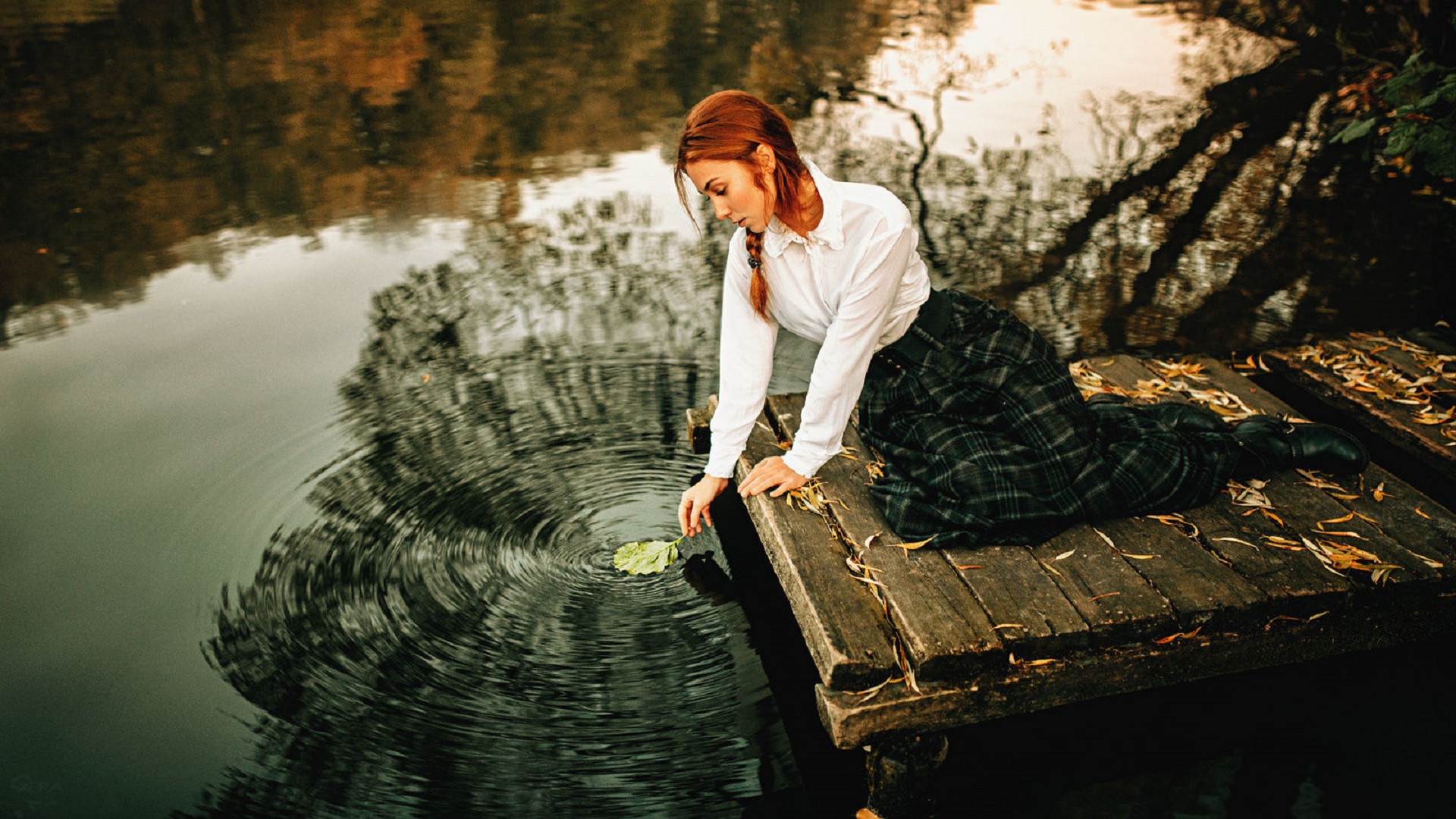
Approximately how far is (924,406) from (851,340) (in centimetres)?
43

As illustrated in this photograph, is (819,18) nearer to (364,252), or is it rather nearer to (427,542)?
(364,252)

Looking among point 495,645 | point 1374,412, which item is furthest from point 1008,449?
point 1374,412

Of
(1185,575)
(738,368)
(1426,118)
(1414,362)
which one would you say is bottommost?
(1414,362)

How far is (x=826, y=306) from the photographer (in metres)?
2.62

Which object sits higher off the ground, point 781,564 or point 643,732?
point 781,564

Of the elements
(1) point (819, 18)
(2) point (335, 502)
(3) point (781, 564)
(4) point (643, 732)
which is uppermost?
(1) point (819, 18)

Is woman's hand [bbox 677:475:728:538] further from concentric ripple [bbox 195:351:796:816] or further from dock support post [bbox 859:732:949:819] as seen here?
dock support post [bbox 859:732:949:819]

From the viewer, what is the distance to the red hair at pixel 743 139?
2.16 meters

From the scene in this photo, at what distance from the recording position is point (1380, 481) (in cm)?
284

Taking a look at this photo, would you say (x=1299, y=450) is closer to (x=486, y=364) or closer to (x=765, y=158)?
(x=765, y=158)

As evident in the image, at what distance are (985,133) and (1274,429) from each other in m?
5.45

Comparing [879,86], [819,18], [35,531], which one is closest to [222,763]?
[35,531]

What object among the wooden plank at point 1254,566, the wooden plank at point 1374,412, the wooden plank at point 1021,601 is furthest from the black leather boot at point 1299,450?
the wooden plank at point 1021,601

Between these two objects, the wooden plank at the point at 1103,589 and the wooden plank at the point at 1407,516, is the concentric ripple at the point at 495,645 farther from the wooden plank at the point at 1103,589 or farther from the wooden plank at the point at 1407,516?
the wooden plank at the point at 1407,516
